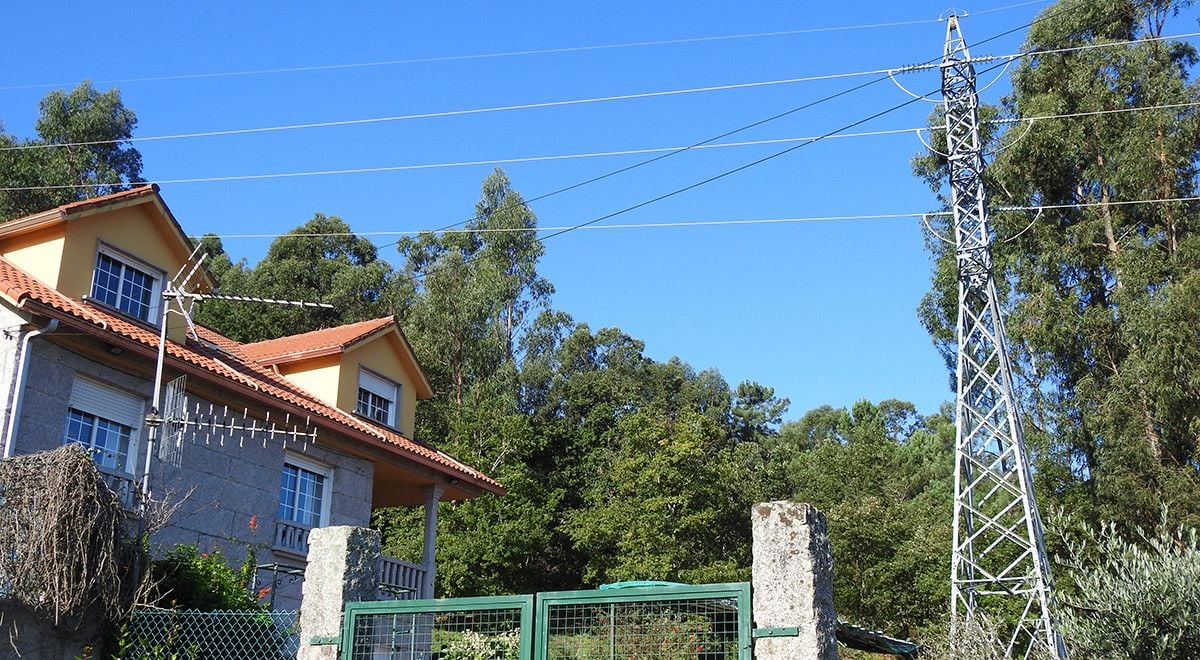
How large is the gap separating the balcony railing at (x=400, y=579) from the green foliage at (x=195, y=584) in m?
3.72

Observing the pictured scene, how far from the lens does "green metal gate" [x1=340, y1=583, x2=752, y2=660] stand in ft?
21.6

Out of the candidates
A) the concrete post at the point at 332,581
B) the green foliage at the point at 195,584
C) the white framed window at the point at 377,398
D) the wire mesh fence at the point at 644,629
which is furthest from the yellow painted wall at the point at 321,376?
the wire mesh fence at the point at 644,629

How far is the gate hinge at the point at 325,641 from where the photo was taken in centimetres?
788

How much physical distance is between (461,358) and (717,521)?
36.5ft

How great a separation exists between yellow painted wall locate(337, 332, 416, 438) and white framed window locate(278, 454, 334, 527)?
215cm

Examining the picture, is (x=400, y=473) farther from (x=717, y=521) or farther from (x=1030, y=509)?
(x=717, y=521)

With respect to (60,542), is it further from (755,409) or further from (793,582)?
(755,409)

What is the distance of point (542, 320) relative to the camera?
144 ft

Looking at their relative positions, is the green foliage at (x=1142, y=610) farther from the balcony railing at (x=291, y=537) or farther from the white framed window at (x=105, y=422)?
the white framed window at (x=105, y=422)

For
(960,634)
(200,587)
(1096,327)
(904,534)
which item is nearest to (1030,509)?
(960,634)

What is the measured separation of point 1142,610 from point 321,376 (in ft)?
48.0

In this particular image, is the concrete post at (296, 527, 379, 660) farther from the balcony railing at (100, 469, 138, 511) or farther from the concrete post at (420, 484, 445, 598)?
the concrete post at (420, 484, 445, 598)

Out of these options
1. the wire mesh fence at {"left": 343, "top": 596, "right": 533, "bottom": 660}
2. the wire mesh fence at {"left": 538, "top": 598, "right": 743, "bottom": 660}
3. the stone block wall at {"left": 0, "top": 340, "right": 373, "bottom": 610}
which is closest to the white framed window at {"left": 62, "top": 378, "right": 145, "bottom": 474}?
the stone block wall at {"left": 0, "top": 340, "right": 373, "bottom": 610}

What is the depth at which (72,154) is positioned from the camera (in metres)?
40.4
